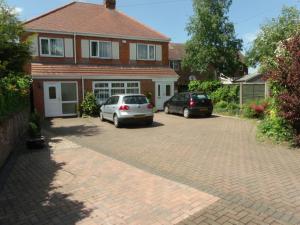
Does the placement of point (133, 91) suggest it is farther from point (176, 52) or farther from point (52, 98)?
point (176, 52)

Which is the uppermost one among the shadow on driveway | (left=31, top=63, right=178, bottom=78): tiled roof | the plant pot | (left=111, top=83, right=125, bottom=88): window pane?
(left=31, top=63, right=178, bottom=78): tiled roof

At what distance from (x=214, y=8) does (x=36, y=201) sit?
35.0 metres

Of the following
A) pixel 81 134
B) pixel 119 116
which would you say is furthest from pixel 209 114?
pixel 81 134

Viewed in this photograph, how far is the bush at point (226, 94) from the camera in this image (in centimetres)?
2123

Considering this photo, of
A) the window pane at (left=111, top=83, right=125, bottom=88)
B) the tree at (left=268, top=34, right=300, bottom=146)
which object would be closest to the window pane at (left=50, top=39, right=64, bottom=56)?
the window pane at (left=111, top=83, right=125, bottom=88)

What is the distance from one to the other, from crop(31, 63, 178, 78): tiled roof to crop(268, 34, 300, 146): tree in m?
14.4

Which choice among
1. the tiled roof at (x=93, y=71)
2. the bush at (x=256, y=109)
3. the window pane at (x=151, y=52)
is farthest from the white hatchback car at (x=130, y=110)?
the window pane at (x=151, y=52)

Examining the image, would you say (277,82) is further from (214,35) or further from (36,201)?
(214,35)

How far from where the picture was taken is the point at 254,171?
23.4 feet

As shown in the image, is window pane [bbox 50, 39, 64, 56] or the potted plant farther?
window pane [bbox 50, 39, 64, 56]

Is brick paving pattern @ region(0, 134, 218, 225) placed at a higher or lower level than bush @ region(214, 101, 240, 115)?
lower

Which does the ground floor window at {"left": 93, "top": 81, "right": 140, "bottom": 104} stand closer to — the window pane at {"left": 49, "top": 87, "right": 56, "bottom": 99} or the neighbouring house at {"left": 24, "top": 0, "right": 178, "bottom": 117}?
the neighbouring house at {"left": 24, "top": 0, "right": 178, "bottom": 117}

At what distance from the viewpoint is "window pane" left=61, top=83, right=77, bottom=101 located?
2118 centimetres

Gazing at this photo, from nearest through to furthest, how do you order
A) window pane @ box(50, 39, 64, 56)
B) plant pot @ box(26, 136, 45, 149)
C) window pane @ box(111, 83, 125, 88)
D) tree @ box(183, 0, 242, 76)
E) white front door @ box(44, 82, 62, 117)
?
plant pot @ box(26, 136, 45, 149)
white front door @ box(44, 82, 62, 117)
window pane @ box(50, 39, 64, 56)
window pane @ box(111, 83, 125, 88)
tree @ box(183, 0, 242, 76)
